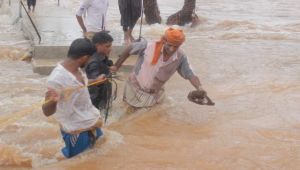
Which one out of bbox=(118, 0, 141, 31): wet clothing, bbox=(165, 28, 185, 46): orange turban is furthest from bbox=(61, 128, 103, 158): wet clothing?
bbox=(118, 0, 141, 31): wet clothing

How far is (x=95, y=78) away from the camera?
552 centimetres

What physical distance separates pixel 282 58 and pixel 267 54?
0.50 meters

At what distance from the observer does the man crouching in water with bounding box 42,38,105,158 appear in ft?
14.5

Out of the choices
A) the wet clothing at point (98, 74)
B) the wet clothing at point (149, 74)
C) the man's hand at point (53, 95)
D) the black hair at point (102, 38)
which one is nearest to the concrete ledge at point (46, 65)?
the wet clothing at point (149, 74)

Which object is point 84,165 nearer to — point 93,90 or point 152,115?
point 93,90

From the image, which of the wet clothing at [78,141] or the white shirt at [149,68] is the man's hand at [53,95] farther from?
the white shirt at [149,68]

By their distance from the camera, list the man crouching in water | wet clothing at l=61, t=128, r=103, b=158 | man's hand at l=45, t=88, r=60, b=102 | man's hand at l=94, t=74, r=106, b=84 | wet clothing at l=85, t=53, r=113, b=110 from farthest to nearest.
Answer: wet clothing at l=85, t=53, r=113, b=110
man's hand at l=94, t=74, r=106, b=84
wet clothing at l=61, t=128, r=103, b=158
the man crouching in water
man's hand at l=45, t=88, r=60, b=102

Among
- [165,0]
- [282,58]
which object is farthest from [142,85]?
[165,0]

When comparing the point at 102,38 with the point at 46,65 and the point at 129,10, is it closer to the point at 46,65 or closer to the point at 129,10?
the point at 46,65

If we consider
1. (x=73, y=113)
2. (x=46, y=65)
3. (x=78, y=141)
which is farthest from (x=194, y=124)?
(x=46, y=65)

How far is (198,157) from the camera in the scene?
5680mm

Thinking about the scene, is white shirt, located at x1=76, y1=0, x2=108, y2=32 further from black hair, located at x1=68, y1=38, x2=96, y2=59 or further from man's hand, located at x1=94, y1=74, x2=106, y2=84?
black hair, located at x1=68, y1=38, x2=96, y2=59

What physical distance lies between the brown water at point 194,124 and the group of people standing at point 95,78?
297mm

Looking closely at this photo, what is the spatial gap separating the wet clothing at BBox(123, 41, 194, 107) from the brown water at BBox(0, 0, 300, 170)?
Answer: 0.71 ft
